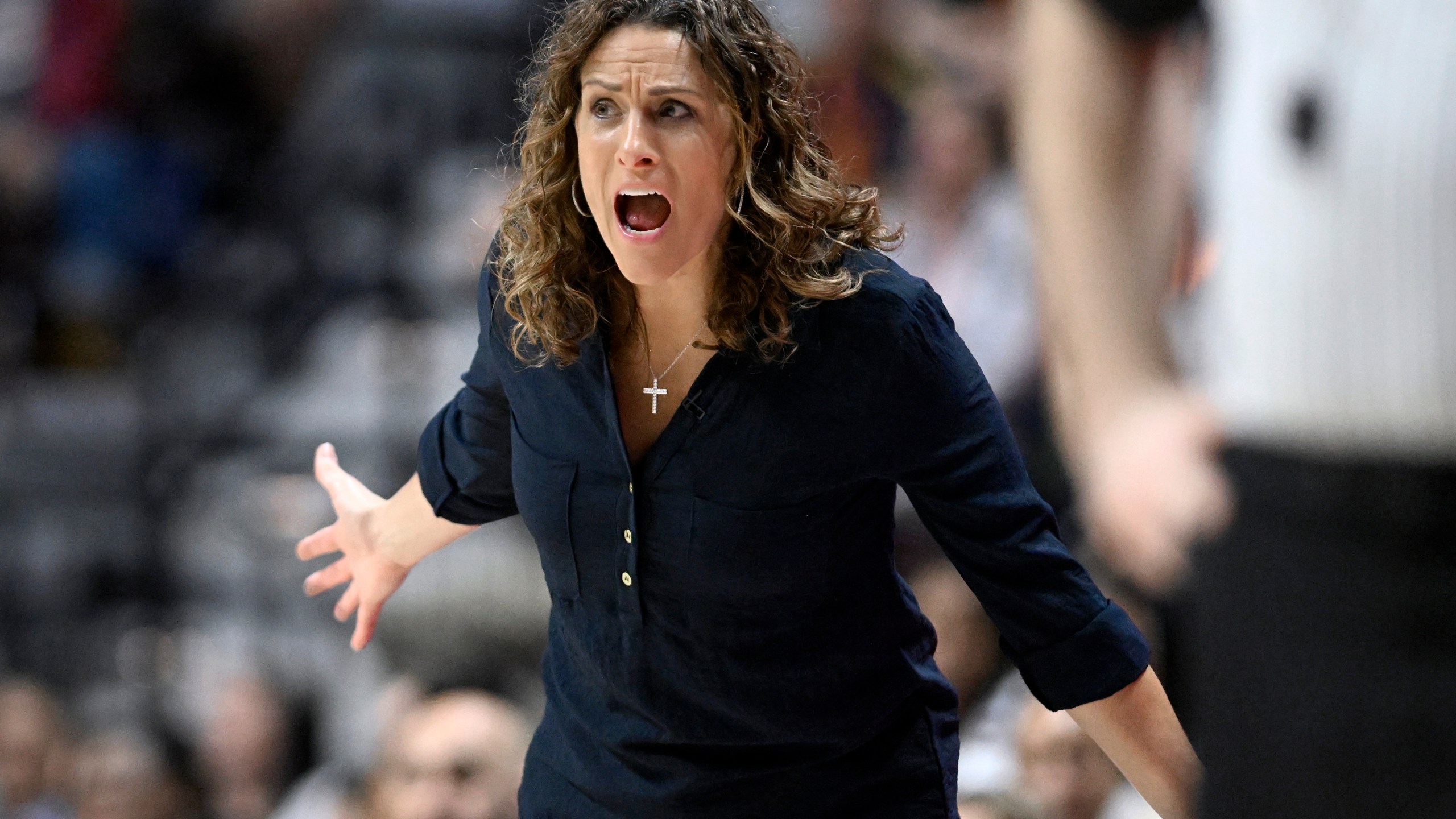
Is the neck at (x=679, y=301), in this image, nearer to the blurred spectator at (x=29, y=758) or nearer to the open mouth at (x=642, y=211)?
the open mouth at (x=642, y=211)

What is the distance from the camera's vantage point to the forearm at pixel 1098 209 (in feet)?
2.98

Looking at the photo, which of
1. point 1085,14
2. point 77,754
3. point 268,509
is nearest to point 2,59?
point 268,509

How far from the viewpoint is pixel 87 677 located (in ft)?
14.5

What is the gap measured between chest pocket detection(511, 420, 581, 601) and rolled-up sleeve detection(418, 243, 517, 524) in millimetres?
133

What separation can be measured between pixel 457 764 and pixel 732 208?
1.75 m

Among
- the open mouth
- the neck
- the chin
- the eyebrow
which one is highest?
the eyebrow

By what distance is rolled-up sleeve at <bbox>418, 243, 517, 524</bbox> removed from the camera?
5.88ft

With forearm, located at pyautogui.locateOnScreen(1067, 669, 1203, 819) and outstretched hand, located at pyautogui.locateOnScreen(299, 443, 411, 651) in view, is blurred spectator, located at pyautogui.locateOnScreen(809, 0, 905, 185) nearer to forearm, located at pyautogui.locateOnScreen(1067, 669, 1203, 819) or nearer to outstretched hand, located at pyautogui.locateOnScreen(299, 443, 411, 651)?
outstretched hand, located at pyautogui.locateOnScreen(299, 443, 411, 651)

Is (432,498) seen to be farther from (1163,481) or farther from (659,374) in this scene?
(1163,481)

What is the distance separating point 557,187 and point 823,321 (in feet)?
1.13

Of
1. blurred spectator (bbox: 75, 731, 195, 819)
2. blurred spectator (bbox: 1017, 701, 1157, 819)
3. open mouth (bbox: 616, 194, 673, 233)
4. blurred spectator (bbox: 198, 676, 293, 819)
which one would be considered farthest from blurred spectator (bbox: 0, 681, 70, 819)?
open mouth (bbox: 616, 194, 673, 233)

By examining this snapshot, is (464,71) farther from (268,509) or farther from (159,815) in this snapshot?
(159,815)

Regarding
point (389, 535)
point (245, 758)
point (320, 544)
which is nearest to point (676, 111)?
point (389, 535)

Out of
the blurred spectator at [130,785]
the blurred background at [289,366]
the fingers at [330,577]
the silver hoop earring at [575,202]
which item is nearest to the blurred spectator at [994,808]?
the blurred background at [289,366]
